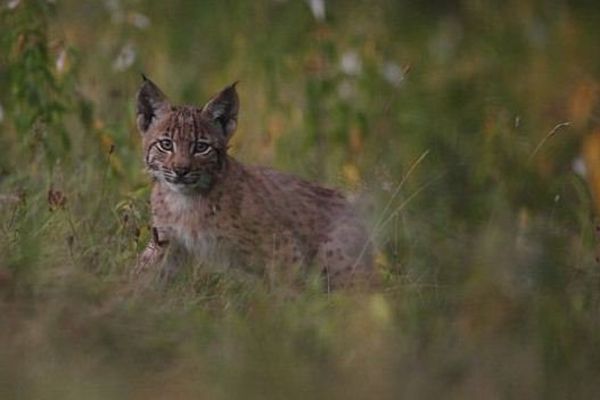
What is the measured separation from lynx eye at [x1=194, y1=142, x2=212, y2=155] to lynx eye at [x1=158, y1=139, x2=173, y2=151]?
10 centimetres

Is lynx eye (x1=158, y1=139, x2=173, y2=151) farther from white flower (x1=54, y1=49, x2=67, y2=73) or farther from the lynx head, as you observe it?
white flower (x1=54, y1=49, x2=67, y2=73)

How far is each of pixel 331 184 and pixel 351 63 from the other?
118cm

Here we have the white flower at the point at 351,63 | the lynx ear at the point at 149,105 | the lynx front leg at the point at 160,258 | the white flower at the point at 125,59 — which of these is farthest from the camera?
the white flower at the point at 125,59

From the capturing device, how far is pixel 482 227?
9102mm

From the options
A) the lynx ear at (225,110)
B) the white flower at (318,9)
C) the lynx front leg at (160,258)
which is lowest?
the lynx front leg at (160,258)

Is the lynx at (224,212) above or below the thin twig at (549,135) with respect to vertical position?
below

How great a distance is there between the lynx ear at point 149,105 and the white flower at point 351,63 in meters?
2.16

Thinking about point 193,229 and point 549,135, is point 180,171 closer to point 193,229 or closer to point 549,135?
point 193,229

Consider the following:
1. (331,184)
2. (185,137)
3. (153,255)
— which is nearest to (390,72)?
(331,184)

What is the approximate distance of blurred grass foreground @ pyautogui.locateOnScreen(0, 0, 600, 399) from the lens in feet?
24.4

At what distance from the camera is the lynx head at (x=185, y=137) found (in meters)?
8.88

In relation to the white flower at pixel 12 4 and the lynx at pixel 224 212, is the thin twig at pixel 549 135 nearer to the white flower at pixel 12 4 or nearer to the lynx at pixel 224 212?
the lynx at pixel 224 212

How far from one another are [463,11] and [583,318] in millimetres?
3032

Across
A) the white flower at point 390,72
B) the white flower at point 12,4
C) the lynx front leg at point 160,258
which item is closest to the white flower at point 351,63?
the white flower at point 390,72
